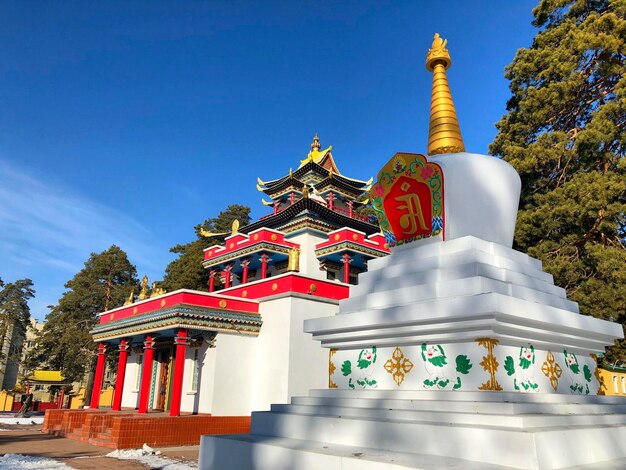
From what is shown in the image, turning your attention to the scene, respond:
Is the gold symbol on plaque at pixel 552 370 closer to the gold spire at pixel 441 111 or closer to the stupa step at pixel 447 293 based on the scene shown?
the stupa step at pixel 447 293

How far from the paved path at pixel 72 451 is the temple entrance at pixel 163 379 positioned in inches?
170

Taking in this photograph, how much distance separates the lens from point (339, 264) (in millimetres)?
27453

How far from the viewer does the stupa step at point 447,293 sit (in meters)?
6.02

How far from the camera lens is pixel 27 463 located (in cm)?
1175

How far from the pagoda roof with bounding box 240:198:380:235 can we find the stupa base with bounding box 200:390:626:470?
20955 mm

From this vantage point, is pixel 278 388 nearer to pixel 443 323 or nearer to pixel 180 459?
pixel 180 459

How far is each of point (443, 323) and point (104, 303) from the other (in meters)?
36.0

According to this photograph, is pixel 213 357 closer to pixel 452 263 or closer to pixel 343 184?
pixel 452 263

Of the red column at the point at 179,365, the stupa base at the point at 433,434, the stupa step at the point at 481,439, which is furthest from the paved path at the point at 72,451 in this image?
the stupa step at the point at 481,439

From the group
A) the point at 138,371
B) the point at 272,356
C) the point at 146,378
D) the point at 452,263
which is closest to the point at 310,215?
the point at 272,356

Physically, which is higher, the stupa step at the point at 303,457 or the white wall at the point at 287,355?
the white wall at the point at 287,355

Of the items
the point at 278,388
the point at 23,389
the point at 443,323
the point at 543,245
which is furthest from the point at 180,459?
the point at 23,389

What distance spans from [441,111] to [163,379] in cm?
1910

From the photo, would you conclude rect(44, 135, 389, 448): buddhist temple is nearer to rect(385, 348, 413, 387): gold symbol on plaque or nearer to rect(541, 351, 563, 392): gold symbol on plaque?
rect(385, 348, 413, 387): gold symbol on plaque
